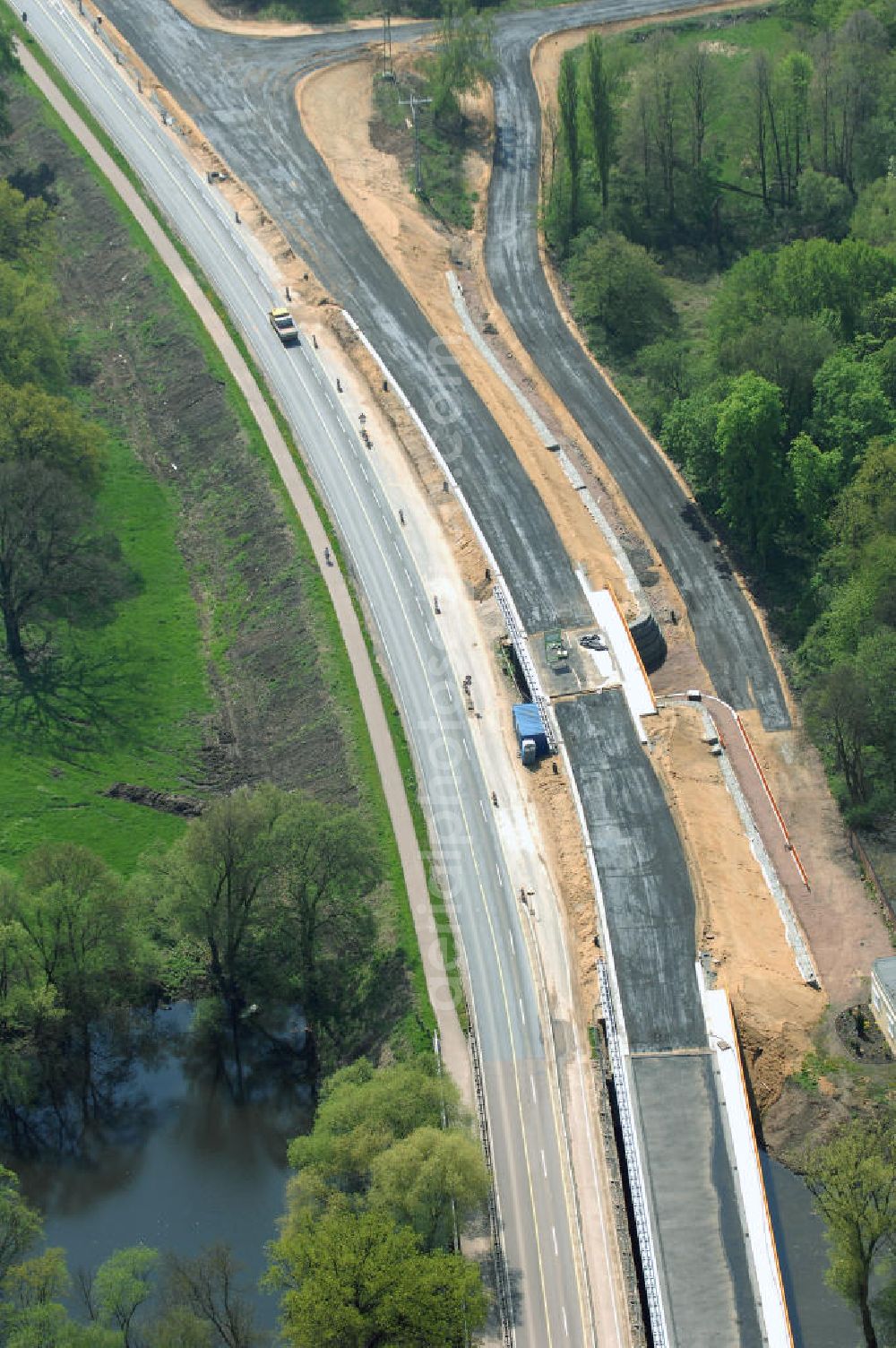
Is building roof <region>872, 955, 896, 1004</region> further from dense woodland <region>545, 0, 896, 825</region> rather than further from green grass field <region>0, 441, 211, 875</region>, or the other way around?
green grass field <region>0, 441, 211, 875</region>

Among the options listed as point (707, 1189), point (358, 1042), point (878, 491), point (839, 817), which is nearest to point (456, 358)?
point (878, 491)

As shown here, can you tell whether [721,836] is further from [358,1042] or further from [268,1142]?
[268,1142]

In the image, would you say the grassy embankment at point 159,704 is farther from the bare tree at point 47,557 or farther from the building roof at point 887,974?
the building roof at point 887,974

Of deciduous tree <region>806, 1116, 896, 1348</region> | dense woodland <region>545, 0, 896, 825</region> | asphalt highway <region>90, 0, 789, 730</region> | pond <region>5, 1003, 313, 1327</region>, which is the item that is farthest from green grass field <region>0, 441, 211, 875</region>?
deciduous tree <region>806, 1116, 896, 1348</region>

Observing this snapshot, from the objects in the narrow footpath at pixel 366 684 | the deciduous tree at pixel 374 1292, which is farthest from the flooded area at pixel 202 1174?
the narrow footpath at pixel 366 684

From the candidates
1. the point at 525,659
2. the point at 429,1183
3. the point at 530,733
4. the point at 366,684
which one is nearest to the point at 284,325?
the point at 366,684

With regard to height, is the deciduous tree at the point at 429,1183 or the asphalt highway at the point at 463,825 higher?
the asphalt highway at the point at 463,825
